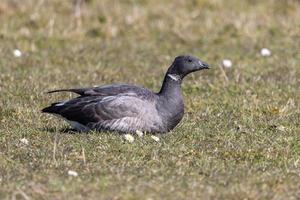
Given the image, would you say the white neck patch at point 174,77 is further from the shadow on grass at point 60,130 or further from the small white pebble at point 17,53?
the small white pebble at point 17,53

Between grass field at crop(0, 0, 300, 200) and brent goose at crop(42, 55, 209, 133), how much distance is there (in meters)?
0.19

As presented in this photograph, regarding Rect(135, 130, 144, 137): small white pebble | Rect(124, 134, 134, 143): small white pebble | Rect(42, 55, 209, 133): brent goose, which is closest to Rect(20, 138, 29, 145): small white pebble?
Rect(42, 55, 209, 133): brent goose

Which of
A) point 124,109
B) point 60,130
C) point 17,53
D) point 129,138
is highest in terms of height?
point 124,109

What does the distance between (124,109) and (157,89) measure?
3230 mm

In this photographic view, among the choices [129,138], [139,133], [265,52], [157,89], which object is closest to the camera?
[129,138]

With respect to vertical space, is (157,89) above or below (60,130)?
below

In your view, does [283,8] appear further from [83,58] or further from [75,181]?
[75,181]

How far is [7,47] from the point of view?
555 inches

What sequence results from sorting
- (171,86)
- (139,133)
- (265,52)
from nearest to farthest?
(139,133)
(171,86)
(265,52)

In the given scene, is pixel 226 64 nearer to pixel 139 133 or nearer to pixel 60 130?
pixel 60 130

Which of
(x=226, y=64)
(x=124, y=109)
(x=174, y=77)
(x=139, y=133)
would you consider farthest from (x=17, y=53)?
(x=139, y=133)

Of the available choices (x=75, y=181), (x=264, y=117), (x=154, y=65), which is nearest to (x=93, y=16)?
(x=154, y=65)

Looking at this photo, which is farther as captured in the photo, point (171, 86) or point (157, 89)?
point (157, 89)

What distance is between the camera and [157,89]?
11.6m
